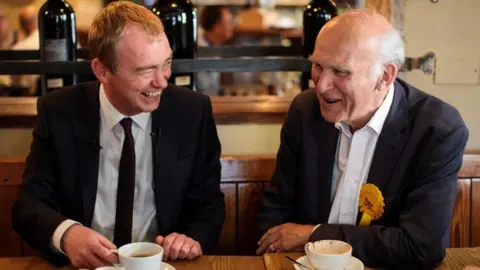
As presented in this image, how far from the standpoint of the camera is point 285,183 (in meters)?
1.84

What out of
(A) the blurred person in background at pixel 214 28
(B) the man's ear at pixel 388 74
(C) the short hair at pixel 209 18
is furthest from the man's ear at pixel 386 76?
(C) the short hair at pixel 209 18

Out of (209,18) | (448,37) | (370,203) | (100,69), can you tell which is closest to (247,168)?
(370,203)

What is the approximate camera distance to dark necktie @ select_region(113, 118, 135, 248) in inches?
67.6

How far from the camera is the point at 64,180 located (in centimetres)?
174

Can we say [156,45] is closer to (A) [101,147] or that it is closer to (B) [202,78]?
(A) [101,147]

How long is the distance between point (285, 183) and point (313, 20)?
2.08 feet

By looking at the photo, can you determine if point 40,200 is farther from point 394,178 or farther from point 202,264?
point 394,178

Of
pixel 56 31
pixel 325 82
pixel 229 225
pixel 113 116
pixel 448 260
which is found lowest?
pixel 229 225

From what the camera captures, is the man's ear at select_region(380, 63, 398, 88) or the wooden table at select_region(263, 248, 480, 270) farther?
the man's ear at select_region(380, 63, 398, 88)

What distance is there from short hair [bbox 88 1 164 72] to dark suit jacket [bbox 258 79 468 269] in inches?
20.0

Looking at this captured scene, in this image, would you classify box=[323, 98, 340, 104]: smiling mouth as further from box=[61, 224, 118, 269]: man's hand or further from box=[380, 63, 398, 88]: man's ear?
box=[61, 224, 118, 269]: man's hand

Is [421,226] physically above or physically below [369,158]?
below

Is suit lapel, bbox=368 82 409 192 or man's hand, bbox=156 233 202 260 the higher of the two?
suit lapel, bbox=368 82 409 192

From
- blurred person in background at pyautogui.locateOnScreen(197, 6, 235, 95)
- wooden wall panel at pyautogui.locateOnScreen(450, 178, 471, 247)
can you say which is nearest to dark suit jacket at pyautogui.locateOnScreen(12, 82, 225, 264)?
wooden wall panel at pyautogui.locateOnScreen(450, 178, 471, 247)
